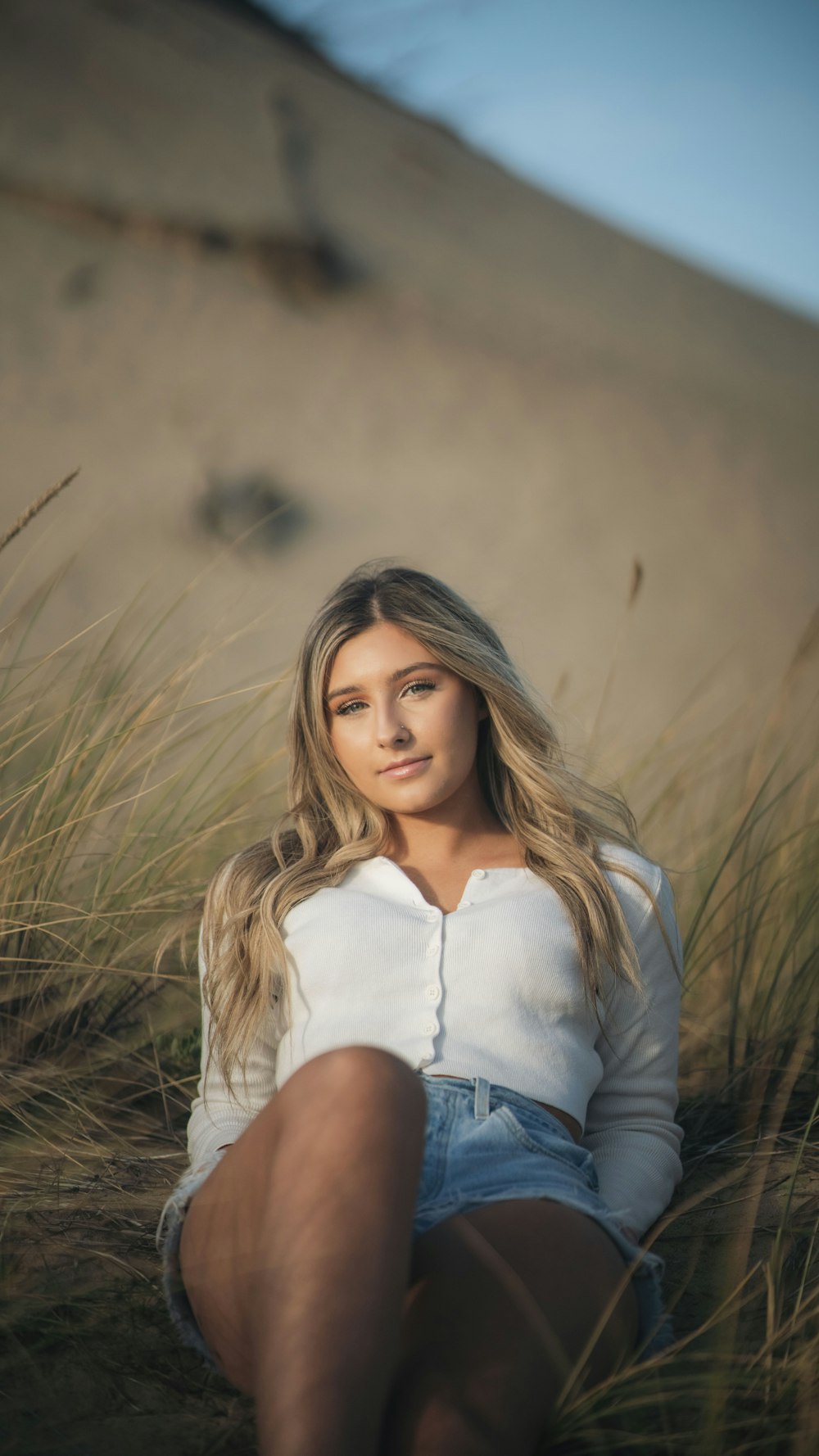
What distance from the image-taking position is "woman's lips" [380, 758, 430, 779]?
182 cm

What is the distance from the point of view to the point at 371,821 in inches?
77.3

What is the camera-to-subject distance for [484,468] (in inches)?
428

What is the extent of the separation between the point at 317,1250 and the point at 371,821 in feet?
3.07

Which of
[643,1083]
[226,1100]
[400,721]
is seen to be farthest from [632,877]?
[226,1100]

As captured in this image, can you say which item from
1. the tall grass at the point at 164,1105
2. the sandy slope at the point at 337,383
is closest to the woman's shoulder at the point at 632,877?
→ the tall grass at the point at 164,1105

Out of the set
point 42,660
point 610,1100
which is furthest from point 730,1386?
point 42,660

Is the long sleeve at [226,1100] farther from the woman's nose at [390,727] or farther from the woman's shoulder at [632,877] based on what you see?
the woman's shoulder at [632,877]

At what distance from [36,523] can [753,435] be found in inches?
332

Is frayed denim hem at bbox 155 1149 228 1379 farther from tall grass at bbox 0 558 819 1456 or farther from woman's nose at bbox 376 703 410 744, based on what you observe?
woman's nose at bbox 376 703 410 744

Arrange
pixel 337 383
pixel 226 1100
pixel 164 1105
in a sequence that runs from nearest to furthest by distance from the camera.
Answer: pixel 226 1100, pixel 164 1105, pixel 337 383

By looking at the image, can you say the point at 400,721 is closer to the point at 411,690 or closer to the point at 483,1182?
the point at 411,690

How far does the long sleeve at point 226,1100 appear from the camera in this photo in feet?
5.38

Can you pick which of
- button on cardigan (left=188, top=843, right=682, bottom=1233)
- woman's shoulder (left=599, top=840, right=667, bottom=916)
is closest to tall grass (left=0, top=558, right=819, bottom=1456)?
button on cardigan (left=188, top=843, right=682, bottom=1233)

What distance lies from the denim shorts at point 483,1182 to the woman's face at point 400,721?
525 mm
